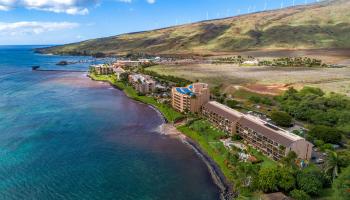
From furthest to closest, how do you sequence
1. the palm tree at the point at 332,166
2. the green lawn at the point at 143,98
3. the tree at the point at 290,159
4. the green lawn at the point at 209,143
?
the green lawn at the point at 143,98 < the green lawn at the point at 209,143 < the tree at the point at 290,159 < the palm tree at the point at 332,166

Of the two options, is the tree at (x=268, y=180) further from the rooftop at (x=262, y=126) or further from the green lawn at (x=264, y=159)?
the rooftop at (x=262, y=126)

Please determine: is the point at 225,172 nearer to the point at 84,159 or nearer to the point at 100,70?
the point at 84,159

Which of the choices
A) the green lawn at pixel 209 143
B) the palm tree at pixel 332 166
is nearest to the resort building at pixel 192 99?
the green lawn at pixel 209 143

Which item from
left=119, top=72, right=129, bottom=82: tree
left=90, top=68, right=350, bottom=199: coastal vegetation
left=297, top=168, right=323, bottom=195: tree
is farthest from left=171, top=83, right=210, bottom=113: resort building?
left=119, top=72, right=129, bottom=82: tree

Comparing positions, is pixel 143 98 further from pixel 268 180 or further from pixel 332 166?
pixel 332 166

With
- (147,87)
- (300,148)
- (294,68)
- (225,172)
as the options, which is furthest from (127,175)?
(294,68)

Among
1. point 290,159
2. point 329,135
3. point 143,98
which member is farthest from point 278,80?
point 290,159

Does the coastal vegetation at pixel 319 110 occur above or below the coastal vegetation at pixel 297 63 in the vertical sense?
below

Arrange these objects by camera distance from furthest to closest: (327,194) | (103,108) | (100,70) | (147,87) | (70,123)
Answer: (100,70) < (147,87) < (103,108) < (70,123) < (327,194)
